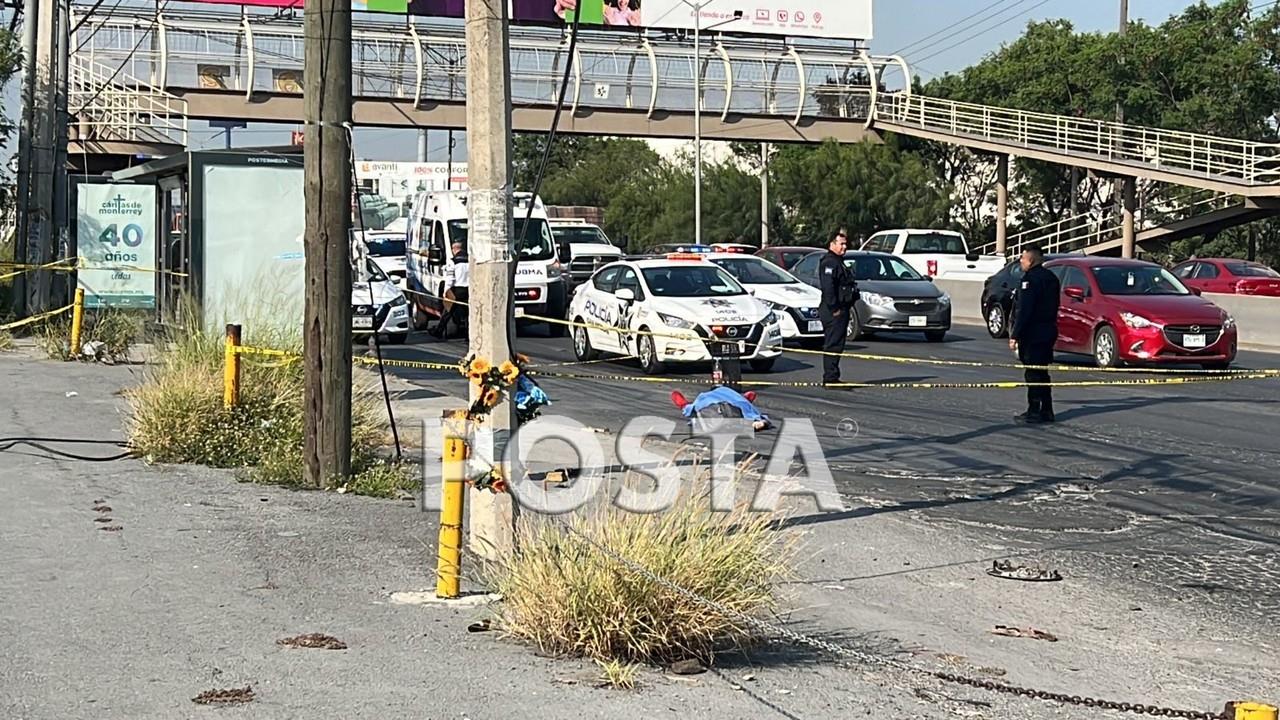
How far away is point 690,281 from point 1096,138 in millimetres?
35992

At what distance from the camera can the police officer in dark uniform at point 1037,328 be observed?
15.5 metres

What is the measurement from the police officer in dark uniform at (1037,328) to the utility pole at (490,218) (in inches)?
330

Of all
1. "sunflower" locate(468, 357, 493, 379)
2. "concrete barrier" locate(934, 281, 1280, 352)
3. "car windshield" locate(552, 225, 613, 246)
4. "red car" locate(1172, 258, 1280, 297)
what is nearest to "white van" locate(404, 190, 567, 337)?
"car windshield" locate(552, 225, 613, 246)

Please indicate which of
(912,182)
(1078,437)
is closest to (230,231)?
(1078,437)

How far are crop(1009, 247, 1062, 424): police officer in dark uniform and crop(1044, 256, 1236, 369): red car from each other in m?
5.15

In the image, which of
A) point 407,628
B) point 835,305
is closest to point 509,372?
point 407,628

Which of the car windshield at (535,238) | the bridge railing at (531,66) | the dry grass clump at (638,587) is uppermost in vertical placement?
the bridge railing at (531,66)

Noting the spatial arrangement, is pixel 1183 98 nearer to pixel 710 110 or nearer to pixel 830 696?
pixel 710 110

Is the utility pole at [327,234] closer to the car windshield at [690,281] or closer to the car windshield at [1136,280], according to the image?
the car windshield at [690,281]

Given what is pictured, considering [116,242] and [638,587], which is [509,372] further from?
[116,242]

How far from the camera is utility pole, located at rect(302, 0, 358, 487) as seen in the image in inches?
424

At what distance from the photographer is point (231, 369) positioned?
12.2m

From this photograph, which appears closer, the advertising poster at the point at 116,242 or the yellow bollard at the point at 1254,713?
the yellow bollard at the point at 1254,713

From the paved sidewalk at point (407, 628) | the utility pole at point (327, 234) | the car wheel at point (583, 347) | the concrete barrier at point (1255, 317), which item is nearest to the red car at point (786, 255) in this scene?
the concrete barrier at point (1255, 317)
